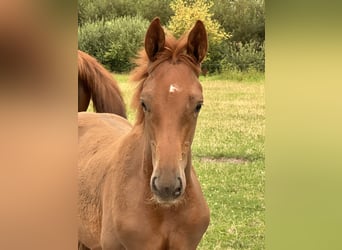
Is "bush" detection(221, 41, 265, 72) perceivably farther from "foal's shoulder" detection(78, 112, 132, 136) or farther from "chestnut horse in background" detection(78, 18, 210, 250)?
"foal's shoulder" detection(78, 112, 132, 136)

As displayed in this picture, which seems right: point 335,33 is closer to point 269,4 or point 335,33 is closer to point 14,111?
point 269,4

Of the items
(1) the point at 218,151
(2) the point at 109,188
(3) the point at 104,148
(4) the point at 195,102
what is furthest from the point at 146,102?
(1) the point at 218,151

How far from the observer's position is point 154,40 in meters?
0.98

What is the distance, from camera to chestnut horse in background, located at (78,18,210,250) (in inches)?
33.6

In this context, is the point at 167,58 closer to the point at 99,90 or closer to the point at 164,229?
the point at 164,229

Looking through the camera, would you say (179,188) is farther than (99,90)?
No

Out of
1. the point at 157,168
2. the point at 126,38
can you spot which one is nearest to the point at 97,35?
the point at 126,38

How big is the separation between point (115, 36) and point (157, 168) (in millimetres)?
244

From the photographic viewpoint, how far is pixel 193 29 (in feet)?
2.95

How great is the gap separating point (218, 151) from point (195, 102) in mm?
718

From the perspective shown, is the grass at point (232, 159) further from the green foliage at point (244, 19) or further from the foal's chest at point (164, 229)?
the foal's chest at point (164, 229)

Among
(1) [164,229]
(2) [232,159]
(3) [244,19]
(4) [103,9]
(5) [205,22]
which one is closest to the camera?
(3) [244,19]

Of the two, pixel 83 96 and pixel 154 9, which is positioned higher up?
pixel 154 9

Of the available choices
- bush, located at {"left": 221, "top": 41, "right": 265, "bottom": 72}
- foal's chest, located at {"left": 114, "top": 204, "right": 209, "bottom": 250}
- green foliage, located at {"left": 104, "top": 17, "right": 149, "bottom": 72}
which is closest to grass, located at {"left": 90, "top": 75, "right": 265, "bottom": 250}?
bush, located at {"left": 221, "top": 41, "right": 265, "bottom": 72}
